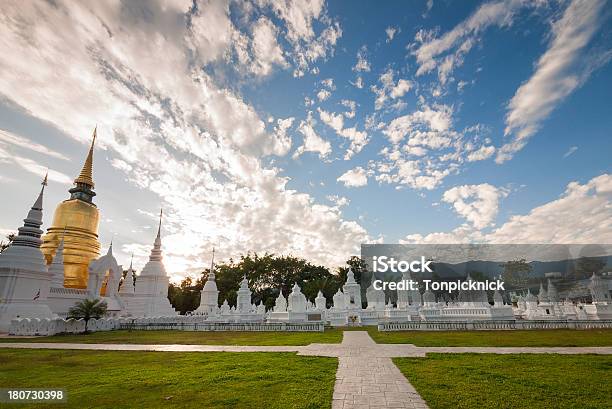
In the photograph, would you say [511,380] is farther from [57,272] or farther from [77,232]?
[77,232]

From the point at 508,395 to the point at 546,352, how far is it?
22.8 feet

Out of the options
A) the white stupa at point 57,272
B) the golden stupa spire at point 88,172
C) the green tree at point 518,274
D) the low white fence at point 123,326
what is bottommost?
the low white fence at point 123,326

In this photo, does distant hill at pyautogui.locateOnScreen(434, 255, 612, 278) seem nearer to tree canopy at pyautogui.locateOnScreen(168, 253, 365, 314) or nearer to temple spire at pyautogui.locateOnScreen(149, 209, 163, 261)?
tree canopy at pyautogui.locateOnScreen(168, 253, 365, 314)

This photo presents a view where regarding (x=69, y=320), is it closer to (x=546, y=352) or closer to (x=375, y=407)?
(x=375, y=407)

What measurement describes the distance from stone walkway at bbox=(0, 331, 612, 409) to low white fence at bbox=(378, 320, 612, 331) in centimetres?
780

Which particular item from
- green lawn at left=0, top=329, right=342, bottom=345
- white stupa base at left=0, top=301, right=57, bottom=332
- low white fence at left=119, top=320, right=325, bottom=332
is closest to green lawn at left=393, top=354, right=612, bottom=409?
green lawn at left=0, top=329, right=342, bottom=345

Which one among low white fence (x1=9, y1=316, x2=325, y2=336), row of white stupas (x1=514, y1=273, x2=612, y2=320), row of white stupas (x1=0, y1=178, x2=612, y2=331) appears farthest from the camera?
row of white stupas (x1=514, y1=273, x2=612, y2=320)

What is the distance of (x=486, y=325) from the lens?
21.6 meters

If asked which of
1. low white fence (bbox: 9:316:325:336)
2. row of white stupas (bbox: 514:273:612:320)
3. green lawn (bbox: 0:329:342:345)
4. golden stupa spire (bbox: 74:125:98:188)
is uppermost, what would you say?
golden stupa spire (bbox: 74:125:98:188)

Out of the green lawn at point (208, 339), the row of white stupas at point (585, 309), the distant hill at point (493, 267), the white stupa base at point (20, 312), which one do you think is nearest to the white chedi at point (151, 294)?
the white stupa base at point (20, 312)

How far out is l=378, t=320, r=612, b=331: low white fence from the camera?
21.4 metres

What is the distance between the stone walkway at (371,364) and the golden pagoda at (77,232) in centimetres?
2362

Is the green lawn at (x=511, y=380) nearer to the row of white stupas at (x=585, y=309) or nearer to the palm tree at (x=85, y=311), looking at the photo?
the palm tree at (x=85, y=311)

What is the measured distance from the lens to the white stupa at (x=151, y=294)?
34.1 m
